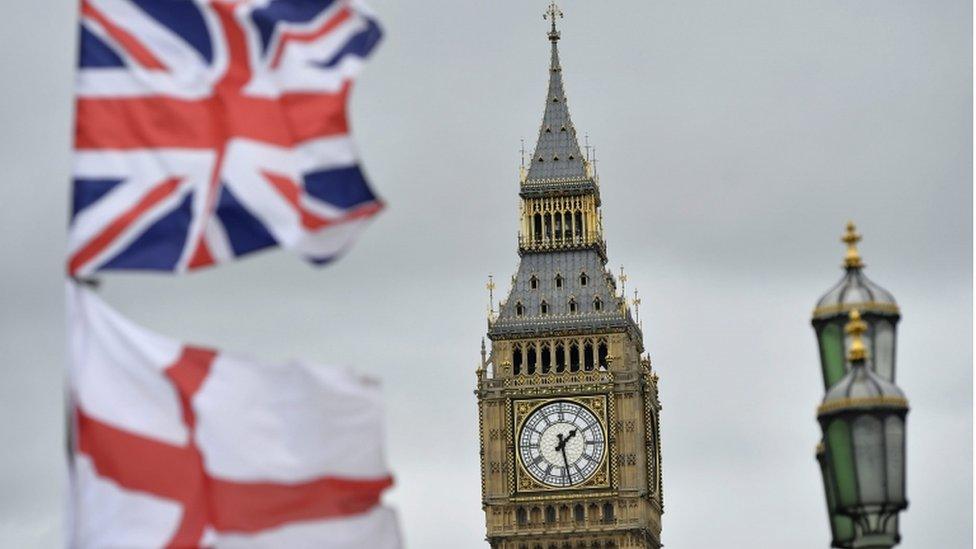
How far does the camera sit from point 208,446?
33.8 m

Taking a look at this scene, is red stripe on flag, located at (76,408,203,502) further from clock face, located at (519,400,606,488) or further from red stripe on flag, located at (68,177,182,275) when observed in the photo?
clock face, located at (519,400,606,488)

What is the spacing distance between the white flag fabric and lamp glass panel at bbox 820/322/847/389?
5848mm

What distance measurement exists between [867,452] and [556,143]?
428ft

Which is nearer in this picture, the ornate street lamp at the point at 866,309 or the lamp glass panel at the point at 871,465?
the lamp glass panel at the point at 871,465

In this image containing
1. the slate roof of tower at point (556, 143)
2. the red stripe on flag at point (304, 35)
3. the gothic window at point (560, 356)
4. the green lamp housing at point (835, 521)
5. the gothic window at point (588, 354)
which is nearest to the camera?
the red stripe on flag at point (304, 35)

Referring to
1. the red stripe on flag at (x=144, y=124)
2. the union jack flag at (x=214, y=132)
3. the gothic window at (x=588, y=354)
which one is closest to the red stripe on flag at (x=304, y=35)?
the union jack flag at (x=214, y=132)

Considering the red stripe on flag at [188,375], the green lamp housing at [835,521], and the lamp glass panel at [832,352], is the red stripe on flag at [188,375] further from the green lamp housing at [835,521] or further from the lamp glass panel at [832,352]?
the lamp glass panel at [832,352]

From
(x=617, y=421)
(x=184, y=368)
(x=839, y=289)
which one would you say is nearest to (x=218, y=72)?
(x=184, y=368)

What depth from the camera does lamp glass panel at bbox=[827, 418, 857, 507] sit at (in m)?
35.2

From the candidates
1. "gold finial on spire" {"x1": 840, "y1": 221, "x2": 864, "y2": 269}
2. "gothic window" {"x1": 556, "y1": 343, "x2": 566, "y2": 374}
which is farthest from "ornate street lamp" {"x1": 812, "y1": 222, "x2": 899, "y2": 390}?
"gothic window" {"x1": 556, "y1": 343, "x2": 566, "y2": 374}

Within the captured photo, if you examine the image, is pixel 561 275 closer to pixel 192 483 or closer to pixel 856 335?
pixel 856 335

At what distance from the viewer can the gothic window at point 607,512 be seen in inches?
6171

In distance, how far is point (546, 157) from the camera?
538 ft

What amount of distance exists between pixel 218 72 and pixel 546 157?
426ft
